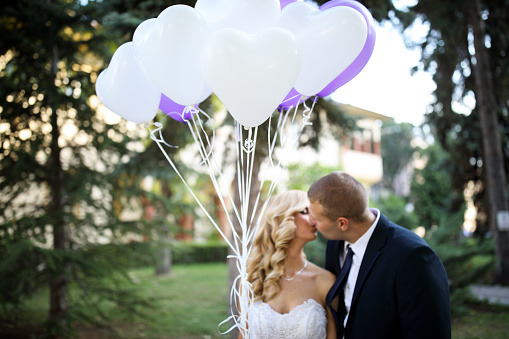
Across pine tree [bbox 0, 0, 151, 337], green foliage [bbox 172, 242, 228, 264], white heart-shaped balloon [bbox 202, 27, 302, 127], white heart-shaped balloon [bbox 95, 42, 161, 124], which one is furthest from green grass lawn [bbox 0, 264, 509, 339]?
green foliage [bbox 172, 242, 228, 264]

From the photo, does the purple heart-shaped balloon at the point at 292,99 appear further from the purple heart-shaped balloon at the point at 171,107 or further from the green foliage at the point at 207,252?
the green foliage at the point at 207,252

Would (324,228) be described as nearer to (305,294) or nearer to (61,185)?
(305,294)

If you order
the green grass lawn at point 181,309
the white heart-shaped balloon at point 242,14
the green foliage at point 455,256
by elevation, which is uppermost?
the white heart-shaped balloon at point 242,14

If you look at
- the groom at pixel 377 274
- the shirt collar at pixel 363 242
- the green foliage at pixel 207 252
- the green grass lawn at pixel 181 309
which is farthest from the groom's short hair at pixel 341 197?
the green foliage at pixel 207 252

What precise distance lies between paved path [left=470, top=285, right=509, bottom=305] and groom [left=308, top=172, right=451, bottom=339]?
805cm

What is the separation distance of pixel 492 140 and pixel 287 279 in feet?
30.6

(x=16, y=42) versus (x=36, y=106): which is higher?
(x=16, y=42)

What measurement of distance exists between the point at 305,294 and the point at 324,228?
67cm

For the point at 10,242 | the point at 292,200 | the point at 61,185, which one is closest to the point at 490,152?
the point at 292,200

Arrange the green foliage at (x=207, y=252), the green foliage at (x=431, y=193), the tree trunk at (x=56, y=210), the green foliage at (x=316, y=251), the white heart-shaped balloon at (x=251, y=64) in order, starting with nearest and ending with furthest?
the white heart-shaped balloon at (x=251, y=64), the tree trunk at (x=56, y=210), the green foliage at (x=316, y=251), the green foliage at (x=207, y=252), the green foliage at (x=431, y=193)

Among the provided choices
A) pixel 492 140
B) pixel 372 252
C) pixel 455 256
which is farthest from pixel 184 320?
pixel 492 140

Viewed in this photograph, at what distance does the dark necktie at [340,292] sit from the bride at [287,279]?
0.10 metres

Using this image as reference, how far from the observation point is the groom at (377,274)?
243cm

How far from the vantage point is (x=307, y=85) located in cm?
295
